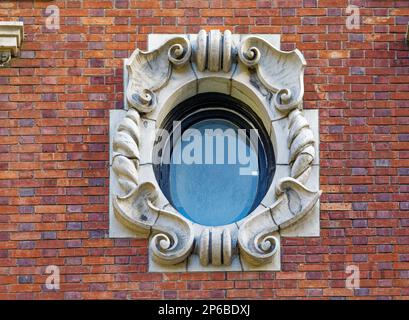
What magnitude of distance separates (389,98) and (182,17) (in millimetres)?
1914

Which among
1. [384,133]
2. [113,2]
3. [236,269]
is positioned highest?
[113,2]

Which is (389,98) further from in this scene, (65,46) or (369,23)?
(65,46)

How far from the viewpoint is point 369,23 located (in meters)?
17.6

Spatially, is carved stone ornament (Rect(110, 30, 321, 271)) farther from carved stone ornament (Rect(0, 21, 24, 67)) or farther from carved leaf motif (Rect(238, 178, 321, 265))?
carved stone ornament (Rect(0, 21, 24, 67))

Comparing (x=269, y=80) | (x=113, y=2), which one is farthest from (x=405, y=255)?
(x=113, y=2)

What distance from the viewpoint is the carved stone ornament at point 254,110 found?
16750 millimetres

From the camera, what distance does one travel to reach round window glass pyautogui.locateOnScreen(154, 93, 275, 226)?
1723 centimetres

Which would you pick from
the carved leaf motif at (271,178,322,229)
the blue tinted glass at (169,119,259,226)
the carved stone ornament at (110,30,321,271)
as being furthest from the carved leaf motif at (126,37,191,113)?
the carved leaf motif at (271,178,322,229)

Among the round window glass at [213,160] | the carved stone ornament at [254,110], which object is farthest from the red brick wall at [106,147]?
the round window glass at [213,160]

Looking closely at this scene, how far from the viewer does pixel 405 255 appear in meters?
16.8

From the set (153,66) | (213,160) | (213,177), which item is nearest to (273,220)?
(213,177)

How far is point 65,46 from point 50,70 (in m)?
0.25

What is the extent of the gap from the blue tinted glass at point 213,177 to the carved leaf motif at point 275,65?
1.84 ft

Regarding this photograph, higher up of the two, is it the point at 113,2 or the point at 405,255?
the point at 113,2
